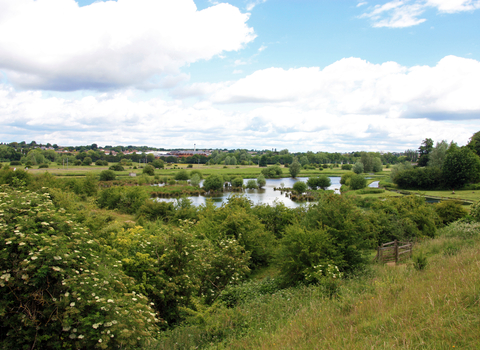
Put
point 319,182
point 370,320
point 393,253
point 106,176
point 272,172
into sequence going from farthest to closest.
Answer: point 272,172
point 106,176
point 319,182
point 393,253
point 370,320

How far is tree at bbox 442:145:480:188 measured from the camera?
6412cm

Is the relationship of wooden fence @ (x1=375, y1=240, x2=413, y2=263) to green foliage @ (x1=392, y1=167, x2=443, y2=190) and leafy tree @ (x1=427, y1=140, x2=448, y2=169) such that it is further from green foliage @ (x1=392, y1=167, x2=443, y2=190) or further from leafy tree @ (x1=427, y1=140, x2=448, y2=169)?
leafy tree @ (x1=427, y1=140, x2=448, y2=169)

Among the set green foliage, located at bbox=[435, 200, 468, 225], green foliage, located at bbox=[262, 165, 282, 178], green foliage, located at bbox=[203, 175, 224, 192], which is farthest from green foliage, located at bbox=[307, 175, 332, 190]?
green foliage, located at bbox=[435, 200, 468, 225]

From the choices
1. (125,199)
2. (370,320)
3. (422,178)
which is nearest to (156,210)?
(125,199)

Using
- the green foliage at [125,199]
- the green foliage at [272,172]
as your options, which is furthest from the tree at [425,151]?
the green foliage at [125,199]

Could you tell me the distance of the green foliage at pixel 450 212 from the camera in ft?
90.4

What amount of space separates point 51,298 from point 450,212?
1302 inches

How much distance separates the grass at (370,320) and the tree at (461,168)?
72.7 meters

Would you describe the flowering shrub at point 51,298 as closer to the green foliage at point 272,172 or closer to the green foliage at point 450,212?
the green foliage at point 450,212

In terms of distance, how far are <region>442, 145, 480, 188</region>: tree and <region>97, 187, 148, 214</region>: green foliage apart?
223 feet

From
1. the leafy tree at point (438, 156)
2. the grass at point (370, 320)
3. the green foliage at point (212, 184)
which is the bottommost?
the green foliage at point (212, 184)

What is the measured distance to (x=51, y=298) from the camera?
525cm

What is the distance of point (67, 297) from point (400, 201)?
27133 mm

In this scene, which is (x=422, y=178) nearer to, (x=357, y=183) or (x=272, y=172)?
(x=357, y=183)
